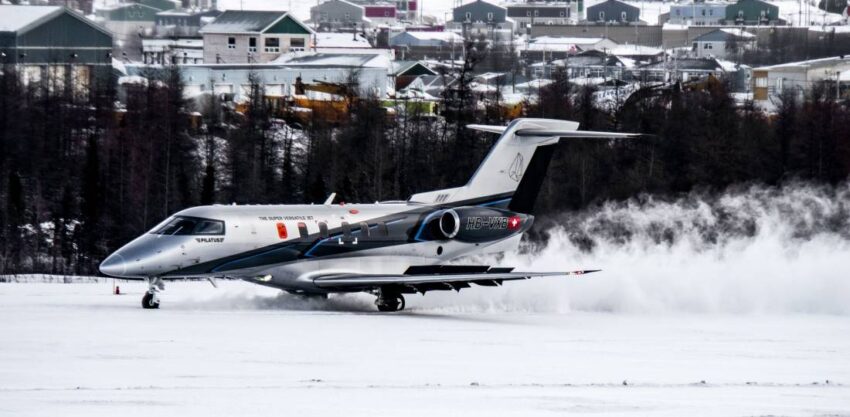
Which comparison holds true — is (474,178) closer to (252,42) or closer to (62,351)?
(62,351)

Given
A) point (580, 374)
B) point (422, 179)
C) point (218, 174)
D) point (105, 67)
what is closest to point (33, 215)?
point (218, 174)

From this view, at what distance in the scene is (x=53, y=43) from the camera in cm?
10544

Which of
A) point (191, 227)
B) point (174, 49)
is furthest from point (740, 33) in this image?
point (191, 227)

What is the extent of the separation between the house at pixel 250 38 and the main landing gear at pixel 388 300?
105 meters

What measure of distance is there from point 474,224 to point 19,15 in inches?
3168

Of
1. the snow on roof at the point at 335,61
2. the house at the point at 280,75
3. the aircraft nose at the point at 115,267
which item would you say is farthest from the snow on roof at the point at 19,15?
the aircraft nose at the point at 115,267

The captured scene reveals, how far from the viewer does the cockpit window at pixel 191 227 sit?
31641 millimetres

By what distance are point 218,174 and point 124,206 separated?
8.63m

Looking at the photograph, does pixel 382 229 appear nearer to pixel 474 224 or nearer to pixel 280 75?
pixel 474 224

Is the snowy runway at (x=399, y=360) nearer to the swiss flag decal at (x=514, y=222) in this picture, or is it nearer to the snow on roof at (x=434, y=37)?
the swiss flag decal at (x=514, y=222)

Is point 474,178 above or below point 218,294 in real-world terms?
above

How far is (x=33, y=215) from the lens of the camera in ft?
194

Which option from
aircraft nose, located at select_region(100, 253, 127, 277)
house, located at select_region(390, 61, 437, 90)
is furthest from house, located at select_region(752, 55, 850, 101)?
aircraft nose, located at select_region(100, 253, 127, 277)

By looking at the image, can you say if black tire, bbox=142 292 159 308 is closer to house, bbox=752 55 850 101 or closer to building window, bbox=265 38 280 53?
house, bbox=752 55 850 101
